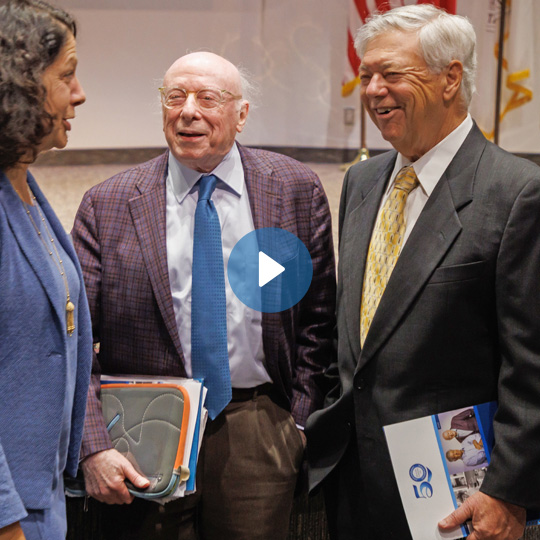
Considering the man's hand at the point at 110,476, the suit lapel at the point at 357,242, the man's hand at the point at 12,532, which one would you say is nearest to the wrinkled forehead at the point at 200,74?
the suit lapel at the point at 357,242

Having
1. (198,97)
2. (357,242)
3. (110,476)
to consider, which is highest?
(198,97)

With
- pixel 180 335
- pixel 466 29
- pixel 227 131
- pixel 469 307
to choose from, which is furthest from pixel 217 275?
pixel 466 29

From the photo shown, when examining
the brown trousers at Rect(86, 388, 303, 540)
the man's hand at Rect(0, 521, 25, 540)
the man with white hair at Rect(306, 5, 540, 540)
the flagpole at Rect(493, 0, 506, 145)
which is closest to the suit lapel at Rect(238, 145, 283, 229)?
the man with white hair at Rect(306, 5, 540, 540)

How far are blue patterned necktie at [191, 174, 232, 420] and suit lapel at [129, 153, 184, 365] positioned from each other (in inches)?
2.3

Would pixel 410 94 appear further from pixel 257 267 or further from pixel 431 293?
pixel 257 267

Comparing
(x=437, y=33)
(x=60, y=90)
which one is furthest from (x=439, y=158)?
(x=60, y=90)

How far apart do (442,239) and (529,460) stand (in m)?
0.52

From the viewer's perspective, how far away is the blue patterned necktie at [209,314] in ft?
6.20

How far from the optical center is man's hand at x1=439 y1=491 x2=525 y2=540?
1612 mm

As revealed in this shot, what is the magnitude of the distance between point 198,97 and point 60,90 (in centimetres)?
71

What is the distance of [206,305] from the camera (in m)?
1.89

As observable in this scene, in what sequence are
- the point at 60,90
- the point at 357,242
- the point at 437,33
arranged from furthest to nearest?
the point at 357,242
the point at 437,33
the point at 60,90

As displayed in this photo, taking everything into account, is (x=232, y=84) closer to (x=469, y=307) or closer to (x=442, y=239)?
(x=442, y=239)

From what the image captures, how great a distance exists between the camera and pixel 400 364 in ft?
5.57
